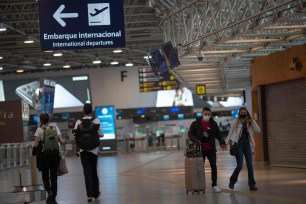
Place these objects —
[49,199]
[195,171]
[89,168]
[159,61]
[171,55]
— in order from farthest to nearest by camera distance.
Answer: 1. [159,61]
2. [171,55]
3. [195,171]
4. [89,168]
5. [49,199]

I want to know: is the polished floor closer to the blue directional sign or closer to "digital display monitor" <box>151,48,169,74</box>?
the blue directional sign

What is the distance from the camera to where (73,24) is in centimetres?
1712

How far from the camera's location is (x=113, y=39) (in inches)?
681

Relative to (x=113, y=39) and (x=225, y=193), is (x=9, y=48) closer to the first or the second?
(x=113, y=39)

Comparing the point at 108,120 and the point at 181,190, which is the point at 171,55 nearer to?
the point at 181,190

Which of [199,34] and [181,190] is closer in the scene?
[181,190]

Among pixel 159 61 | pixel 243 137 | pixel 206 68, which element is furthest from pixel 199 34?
pixel 206 68

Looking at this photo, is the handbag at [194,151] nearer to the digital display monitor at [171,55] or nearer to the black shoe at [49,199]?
the black shoe at [49,199]

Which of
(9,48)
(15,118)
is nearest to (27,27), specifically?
(15,118)

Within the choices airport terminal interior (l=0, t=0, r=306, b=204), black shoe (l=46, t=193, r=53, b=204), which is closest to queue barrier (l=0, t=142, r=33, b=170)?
airport terminal interior (l=0, t=0, r=306, b=204)

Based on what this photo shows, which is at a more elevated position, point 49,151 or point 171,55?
point 171,55

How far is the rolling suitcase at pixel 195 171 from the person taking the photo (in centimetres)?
1354

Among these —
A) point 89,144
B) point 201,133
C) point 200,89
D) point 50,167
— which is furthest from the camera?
point 200,89

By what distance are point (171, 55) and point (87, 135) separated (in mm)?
8154
